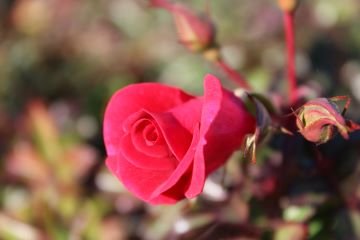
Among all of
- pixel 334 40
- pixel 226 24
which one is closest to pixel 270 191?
pixel 334 40

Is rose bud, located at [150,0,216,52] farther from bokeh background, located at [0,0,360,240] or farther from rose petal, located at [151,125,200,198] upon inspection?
rose petal, located at [151,125,200,198]

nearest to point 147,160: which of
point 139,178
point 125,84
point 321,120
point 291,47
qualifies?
point 139,178

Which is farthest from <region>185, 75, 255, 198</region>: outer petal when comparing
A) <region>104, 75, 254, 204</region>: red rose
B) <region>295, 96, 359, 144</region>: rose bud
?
<region>295, 96, 359, 144</region>: rose bud

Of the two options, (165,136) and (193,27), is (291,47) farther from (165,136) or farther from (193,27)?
(165,136)

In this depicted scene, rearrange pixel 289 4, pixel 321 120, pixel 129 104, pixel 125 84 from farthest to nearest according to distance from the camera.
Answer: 1. pixel 125 84
2. pixel 289 4
3. pixel 129 104
4. pixel 321 120

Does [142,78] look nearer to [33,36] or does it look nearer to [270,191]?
[33,36]

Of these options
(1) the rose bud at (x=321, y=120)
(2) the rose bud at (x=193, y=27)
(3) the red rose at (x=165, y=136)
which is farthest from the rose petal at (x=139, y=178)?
(2) the rose bud at (x=193, y=27)

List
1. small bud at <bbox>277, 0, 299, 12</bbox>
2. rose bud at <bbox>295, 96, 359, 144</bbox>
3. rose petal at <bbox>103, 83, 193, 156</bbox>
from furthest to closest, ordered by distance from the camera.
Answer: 1. small bud at <bbox>277, 0, 299, 12</bbox>
2. rose petal at <bbox>103, 83, 193, 156</bbox>
3. rose bud at <bbox>295, 96, 359, 144</bbox>
